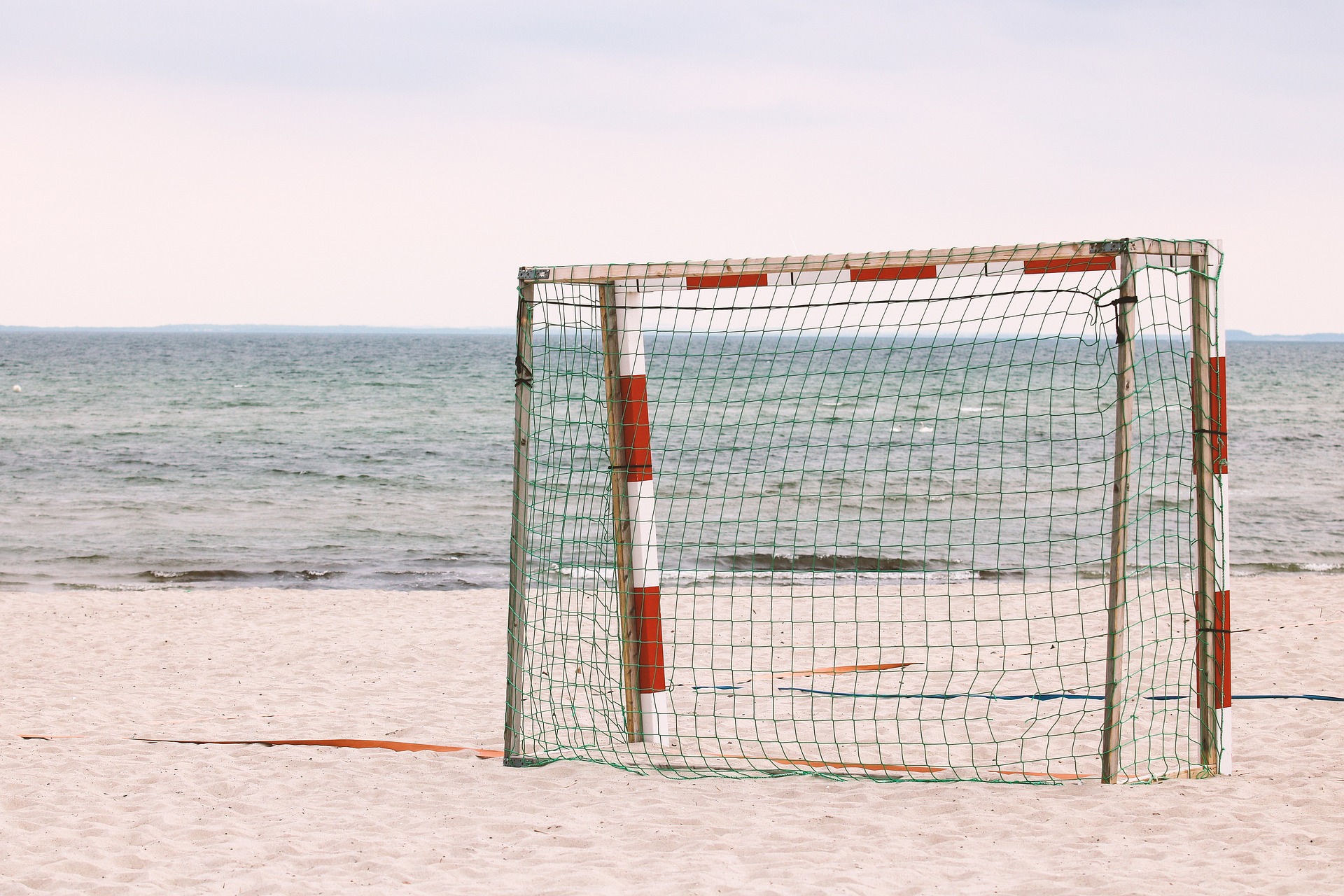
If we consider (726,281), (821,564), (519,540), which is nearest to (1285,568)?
(821,564)

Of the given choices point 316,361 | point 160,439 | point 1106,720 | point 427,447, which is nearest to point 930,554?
point 1106,720

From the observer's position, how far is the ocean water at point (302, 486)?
42.4ft

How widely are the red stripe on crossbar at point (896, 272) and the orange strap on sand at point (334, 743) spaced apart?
2790mm

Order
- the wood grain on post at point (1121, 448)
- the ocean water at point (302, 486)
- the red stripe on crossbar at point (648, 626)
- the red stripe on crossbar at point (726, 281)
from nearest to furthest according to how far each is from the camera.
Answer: the wood grain on post at point (1121, 448) < the red stripe on crossbar at point (726, 281) < the red stripe on crossbar at point (648, 626) < the ocean water at point (302, 486)

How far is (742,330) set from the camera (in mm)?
4707

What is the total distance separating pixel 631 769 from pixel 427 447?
22173 mm

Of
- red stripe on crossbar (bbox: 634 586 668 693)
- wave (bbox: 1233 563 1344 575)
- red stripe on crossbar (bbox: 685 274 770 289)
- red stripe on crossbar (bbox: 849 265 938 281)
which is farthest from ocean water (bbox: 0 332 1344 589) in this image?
red stripe on crossbar (bbox: 849 265 938 281)

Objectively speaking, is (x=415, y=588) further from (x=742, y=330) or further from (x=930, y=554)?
(x=742, y=330)

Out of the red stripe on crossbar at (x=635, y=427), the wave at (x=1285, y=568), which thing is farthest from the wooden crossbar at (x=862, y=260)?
the wave at (x=1285, y=568)

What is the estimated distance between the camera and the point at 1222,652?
4375mm

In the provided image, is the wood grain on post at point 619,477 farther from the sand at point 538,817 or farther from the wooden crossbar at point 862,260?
the sand at point 538,817

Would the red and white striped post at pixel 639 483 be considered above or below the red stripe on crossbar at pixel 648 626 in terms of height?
above

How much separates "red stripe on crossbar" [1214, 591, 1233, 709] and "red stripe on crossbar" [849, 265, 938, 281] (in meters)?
1.74

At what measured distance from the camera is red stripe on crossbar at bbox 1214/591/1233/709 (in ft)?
14.1
